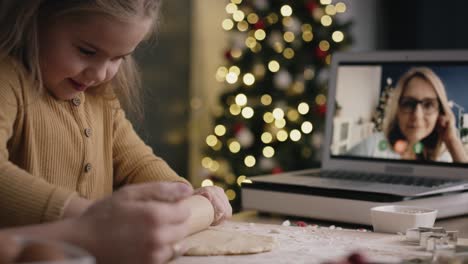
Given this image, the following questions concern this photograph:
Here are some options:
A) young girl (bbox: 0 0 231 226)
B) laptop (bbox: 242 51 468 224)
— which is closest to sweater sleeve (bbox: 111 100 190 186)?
young girl (bbox: 0 0 231 226)

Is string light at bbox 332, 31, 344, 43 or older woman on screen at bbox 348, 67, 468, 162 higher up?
string light at bbox 332, 31, 344, 43

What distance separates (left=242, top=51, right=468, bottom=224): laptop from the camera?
5.48 feet

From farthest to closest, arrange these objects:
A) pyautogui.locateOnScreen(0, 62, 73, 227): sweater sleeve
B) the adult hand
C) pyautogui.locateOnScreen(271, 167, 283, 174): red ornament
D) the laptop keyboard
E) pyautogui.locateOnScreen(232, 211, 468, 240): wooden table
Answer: pyautogui.locateOnScreen(271, 167, 283, 174): red ornament
the laptop keyboard
pyautogui.locateOnScreen(232, 211, 468, 240): wooden table
pyautogui.locateOnScreen(0, 62, 73, 227): sweater sleeve
the adult hand

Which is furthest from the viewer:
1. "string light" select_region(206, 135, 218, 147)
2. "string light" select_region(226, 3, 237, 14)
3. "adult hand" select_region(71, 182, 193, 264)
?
"string light" select_region(206, 135, 218, 147)

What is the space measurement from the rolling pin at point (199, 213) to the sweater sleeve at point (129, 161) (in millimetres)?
195

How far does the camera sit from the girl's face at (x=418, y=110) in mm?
1742

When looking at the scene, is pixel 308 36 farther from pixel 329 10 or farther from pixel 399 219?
pixel 399 219

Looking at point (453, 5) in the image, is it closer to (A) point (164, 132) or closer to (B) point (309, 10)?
(B) point (309, 10)

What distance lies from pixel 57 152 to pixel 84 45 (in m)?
0.23

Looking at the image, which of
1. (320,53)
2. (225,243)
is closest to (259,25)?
(320,53)

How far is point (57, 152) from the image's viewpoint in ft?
4.42

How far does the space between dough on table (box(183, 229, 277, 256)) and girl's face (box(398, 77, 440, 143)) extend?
0.68 metres

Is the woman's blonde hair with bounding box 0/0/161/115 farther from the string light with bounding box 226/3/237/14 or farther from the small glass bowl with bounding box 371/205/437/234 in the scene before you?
the string light with bounding box 226/3/237/14

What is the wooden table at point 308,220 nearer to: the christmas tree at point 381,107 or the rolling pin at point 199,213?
the rolling pin at point 199,213
